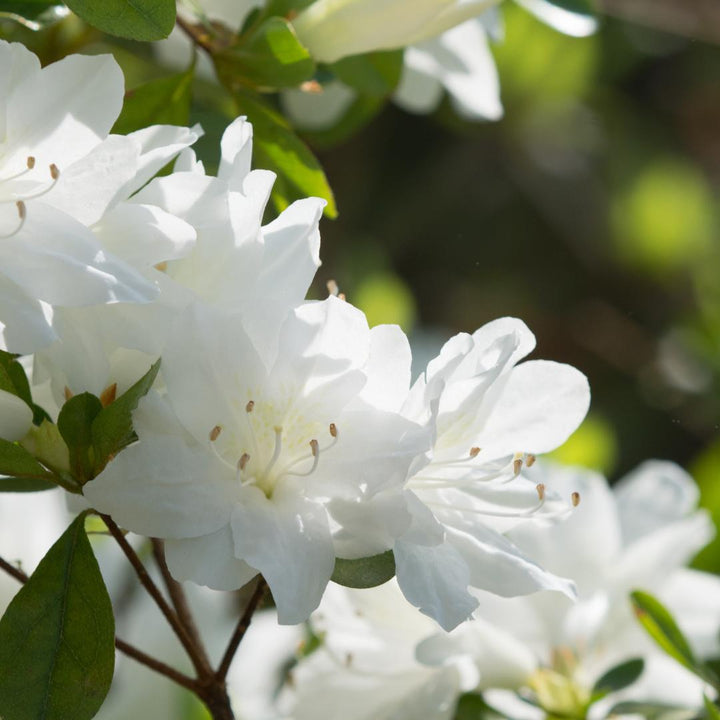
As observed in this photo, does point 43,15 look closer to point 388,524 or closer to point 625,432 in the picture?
point 388,524

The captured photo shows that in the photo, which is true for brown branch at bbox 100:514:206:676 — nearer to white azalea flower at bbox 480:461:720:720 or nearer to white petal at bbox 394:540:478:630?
white petal at bbox 394:540:478:630

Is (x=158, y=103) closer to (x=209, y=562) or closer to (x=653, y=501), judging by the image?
(x=209, y=562)

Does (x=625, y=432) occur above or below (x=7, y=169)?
below

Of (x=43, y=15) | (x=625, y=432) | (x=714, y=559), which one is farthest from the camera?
(x=625, y=432)

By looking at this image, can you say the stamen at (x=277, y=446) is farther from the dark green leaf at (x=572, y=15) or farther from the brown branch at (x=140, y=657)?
the dark green leaf at (x=572, y=15)


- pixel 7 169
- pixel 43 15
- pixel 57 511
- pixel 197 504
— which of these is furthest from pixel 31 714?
pixel 57 511

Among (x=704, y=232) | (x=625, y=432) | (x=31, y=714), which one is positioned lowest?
(x=625, y=432)

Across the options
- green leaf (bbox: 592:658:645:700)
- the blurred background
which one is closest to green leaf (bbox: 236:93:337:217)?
green leaf (bbox: 592:658:645:700)

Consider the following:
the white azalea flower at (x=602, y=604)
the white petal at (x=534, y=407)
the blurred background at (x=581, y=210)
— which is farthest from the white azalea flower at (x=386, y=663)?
the blurred background at (x=581, y=210)
